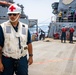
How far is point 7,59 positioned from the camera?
4191 mm

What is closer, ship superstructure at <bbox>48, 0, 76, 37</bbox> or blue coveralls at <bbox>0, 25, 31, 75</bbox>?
blue coveralls at <bbox>0, 25, 31, 75</bbox>

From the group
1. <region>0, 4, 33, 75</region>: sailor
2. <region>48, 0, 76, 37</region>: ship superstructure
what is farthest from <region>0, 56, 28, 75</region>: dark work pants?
<region>48, 0, 76, 37</region>: ship superstructure

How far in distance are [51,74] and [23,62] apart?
10.6 ft

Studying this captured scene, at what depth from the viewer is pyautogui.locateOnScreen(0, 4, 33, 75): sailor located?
13.6ft

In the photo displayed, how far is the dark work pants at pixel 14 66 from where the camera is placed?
419 cm

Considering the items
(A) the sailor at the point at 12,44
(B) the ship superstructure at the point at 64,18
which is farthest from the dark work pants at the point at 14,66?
(B) the ship superstructure at the point at 64,18

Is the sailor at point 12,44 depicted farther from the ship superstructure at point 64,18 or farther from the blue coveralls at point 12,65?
the ship superstructure at point 64,18

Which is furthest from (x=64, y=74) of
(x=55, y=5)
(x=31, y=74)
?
(x=55, y=5)

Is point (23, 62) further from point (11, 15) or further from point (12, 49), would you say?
point (11, 15)

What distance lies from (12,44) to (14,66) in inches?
15.6

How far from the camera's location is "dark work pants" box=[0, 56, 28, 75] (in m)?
4.19

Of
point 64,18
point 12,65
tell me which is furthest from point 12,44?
point 64,18

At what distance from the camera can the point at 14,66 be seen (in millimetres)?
4227

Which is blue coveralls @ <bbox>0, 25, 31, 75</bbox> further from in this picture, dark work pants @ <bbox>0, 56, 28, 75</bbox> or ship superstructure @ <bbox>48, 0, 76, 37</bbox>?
ship superstructure @ <bbox>48, 0, 76, 37</bbox>
